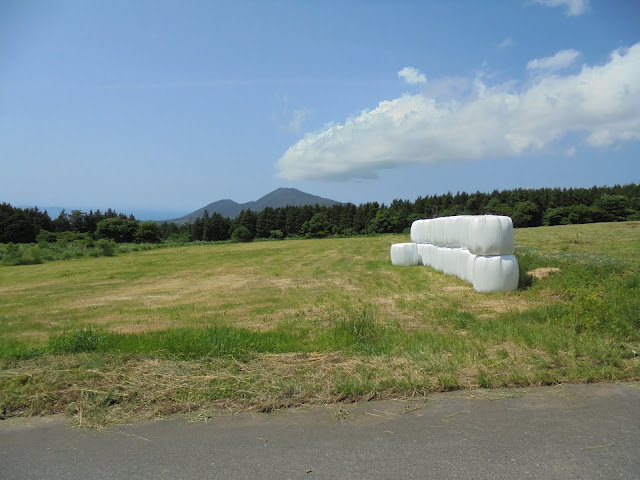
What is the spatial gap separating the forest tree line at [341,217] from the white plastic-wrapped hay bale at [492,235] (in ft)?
151

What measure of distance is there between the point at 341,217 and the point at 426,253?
66.5 m

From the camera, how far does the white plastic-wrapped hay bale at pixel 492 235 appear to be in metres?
10.5

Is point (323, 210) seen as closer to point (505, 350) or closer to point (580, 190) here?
point (580, 190)

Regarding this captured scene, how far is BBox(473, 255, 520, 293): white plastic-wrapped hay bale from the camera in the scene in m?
10.4

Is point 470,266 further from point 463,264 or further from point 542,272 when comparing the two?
point 542,272

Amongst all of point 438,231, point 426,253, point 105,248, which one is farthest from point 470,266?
point 105,248

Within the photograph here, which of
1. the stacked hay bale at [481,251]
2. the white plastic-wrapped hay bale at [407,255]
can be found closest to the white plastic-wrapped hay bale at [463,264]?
the stacked hay bale at [481,251]

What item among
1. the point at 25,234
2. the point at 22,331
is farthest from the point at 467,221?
the point at 25,234

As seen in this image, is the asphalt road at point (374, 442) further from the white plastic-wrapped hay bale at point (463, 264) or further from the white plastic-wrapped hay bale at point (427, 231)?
the white plastic-wrapped hay bale at point (427, 231)

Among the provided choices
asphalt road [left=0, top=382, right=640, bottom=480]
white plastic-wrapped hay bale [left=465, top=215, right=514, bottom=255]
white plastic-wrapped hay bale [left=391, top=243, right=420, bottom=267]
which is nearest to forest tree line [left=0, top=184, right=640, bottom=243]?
white plastic-wrapped hay bale [left=391, top=243, right=420, bottom=267]

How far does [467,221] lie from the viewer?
11.8 m

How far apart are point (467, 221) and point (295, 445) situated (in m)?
9.68

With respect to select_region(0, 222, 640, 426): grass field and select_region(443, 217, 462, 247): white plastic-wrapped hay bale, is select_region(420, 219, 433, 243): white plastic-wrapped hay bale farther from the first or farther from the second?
select_region(0, 222, 640, 426): grass field

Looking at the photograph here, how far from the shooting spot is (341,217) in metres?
84.2
